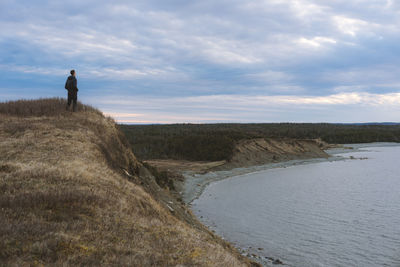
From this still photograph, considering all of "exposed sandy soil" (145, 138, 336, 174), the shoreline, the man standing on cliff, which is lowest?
the shoreline

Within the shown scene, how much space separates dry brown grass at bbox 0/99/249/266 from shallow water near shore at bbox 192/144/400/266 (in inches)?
186

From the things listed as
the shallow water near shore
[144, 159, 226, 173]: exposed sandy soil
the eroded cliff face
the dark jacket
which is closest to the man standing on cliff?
the dark jacket

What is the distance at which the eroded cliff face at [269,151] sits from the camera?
1602 inches

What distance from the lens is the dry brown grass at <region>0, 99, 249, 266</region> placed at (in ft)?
18.8

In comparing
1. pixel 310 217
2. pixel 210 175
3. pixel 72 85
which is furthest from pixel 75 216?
pixel 210 175

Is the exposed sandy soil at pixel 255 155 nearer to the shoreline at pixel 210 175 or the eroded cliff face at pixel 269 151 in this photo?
the eroded cliff face at pixel 269 151

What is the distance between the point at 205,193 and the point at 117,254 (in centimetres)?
1966

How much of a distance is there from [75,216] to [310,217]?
1339 cm

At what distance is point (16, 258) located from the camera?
522cm

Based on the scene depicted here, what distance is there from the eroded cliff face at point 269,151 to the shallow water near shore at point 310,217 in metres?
8.29

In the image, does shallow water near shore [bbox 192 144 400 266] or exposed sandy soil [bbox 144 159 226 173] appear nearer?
shallow water near shore [bbox 192 144 400 266]

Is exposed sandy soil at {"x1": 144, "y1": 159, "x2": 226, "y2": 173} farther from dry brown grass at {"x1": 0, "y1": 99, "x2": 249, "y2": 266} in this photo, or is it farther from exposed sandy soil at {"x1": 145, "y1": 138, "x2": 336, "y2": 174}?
dry brown grass at {"x1": 0, "y1": 99, "x2": 249, "y2": 266}

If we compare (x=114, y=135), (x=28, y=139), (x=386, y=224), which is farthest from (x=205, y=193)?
(x=28, y=139)

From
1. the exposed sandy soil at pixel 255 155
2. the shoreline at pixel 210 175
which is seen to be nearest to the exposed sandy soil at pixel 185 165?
the exposed sandy soil at pixel 255 155
